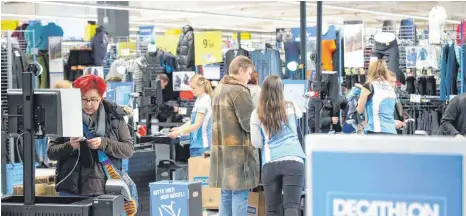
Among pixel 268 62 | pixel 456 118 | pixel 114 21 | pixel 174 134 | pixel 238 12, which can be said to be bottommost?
pixel 174 134

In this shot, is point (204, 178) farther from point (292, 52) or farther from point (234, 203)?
point (292, 52)

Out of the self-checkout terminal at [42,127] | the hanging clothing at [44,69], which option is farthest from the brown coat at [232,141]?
the hanging clothing at [44,69]

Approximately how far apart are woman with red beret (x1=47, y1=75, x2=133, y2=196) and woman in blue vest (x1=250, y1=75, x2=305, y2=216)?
134 cm

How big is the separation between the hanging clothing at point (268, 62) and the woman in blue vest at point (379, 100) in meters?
3.00

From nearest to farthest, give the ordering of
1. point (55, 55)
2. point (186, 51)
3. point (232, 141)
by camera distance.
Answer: point (232, 141) → point (186, 51) → point (55, 55)

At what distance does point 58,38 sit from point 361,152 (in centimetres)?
1099

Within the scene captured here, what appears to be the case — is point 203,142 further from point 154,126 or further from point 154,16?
point 154,16

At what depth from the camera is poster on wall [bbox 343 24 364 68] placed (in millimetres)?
9789

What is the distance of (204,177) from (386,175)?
6.71 m

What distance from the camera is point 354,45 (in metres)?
9.88

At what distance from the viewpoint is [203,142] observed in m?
8.13

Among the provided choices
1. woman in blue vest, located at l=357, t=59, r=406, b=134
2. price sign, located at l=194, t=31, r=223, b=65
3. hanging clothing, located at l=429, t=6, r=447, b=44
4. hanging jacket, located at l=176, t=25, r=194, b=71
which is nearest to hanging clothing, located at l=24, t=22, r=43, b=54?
hanging jacket, located at l=176, t=25, r=194, b=71

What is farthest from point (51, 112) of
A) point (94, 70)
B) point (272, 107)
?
point (94, 70)

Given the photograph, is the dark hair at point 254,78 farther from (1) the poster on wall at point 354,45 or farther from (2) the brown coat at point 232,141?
(1) the poster on wall at point 354,45
